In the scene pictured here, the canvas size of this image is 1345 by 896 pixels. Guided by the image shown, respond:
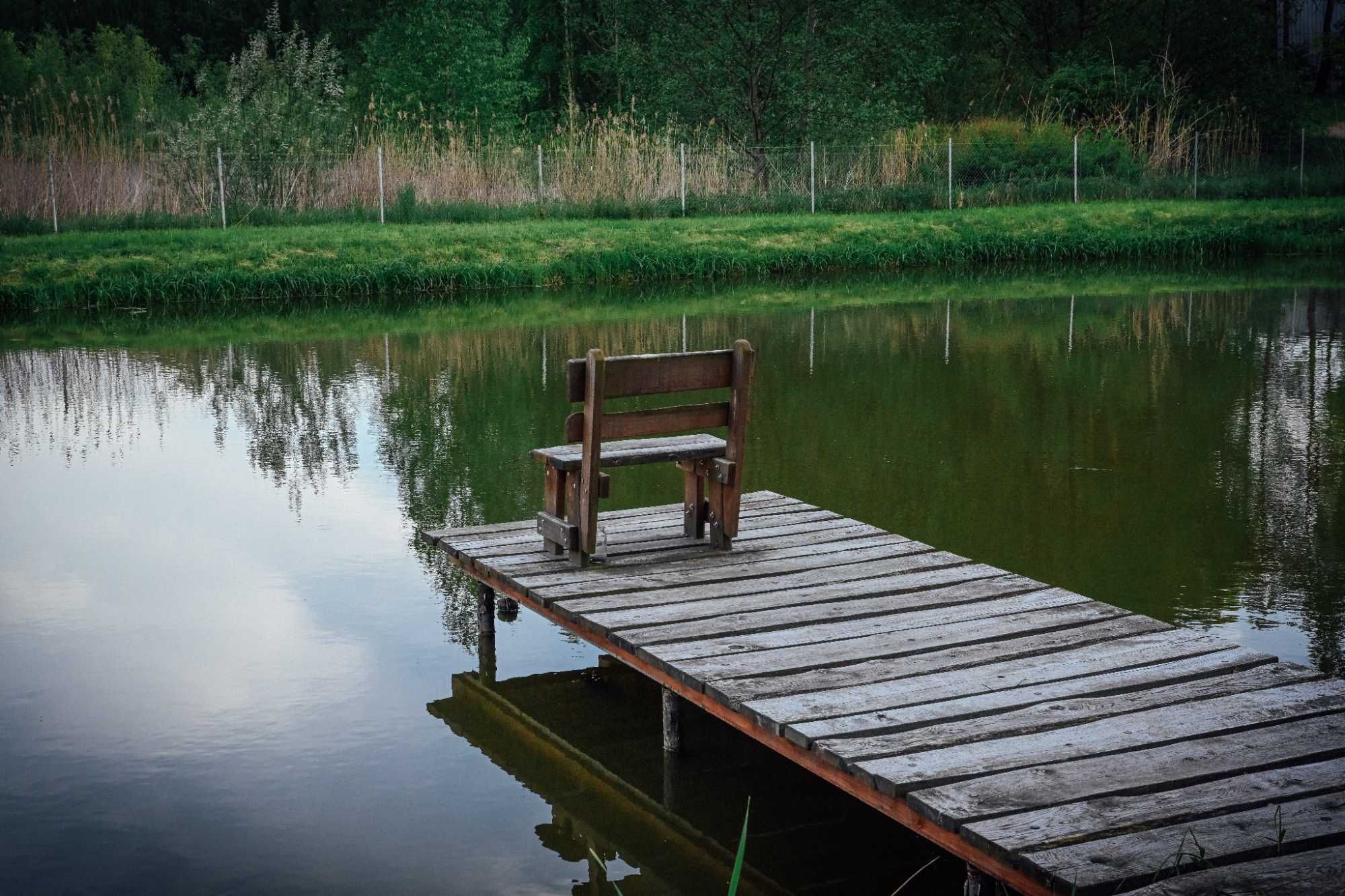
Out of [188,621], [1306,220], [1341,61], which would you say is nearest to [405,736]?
[188,621]

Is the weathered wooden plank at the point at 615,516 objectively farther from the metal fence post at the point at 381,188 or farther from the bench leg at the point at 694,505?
the metal fence post at the point at 381,188

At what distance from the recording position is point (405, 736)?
224 inches

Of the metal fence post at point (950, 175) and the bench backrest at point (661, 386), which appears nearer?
the bench backrest at point (661, 386)

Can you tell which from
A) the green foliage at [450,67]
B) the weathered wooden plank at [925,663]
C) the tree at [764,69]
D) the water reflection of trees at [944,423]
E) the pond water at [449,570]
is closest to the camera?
the pond water at [449,570]

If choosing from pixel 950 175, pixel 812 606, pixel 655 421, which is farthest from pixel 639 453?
pixel 950 175

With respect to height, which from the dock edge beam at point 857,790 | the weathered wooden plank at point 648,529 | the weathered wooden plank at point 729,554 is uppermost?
the weathered wooden plank at point 648,529

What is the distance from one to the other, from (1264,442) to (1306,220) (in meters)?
17.6

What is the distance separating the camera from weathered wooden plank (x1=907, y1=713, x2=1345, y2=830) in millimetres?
4020

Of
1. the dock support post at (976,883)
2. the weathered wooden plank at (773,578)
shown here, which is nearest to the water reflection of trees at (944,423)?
the weathered wooden plank at (773,578)

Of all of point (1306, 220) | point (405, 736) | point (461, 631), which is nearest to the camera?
point (405, 736)

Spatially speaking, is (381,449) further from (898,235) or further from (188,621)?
(898,235)

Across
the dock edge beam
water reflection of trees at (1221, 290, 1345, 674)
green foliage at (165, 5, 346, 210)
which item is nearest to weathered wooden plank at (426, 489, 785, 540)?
the dock edge beam

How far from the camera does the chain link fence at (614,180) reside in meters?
23.2

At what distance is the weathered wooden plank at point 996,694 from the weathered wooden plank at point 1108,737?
8.2 inches
